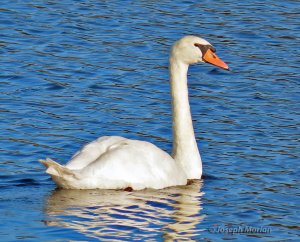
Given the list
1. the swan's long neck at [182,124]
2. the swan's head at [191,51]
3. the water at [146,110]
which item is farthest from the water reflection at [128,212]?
the swan's head at [191,51]

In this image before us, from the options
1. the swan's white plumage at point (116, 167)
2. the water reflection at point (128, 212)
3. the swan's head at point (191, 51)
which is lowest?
the water reflection at point (128, 212)

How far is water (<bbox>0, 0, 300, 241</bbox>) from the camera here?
1244cm

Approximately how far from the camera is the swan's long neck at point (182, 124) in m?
14.5

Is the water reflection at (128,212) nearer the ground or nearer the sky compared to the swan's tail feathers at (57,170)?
nearer the ground

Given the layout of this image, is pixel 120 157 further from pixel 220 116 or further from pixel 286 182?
pixel 220 116

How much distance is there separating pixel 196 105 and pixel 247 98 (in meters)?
0.79

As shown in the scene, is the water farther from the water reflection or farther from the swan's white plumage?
the swan's white plumage

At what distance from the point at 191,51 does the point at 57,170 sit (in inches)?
105

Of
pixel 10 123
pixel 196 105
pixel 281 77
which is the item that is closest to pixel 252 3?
Result: pixel 281 77

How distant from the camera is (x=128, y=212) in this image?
1257cm

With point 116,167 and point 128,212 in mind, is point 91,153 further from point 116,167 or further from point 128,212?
point 128,212

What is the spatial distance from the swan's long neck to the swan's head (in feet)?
0.27

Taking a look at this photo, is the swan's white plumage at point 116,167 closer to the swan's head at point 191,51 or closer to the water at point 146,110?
the water at point 146,110

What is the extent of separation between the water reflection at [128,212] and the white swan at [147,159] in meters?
0.14
